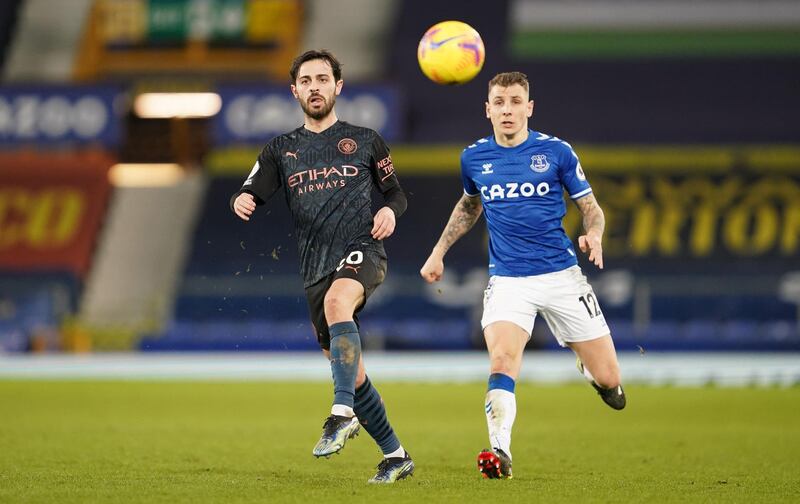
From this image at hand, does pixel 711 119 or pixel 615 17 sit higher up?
pixel 615 17

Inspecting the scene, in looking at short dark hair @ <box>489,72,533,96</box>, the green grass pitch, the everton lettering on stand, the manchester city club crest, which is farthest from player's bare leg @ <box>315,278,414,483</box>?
the everton lettering on stand

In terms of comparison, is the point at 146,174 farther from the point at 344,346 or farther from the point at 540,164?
the point at 344,346

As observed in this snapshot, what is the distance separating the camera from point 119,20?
33.1 metres

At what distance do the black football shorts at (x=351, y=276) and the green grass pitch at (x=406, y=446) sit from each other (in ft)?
2.86

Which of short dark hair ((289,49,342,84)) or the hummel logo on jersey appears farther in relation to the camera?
the hummel logo on jersey

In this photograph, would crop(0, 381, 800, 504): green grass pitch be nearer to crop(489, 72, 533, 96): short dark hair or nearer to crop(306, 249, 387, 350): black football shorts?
crop(306, 249, 387, 350): black football shorts

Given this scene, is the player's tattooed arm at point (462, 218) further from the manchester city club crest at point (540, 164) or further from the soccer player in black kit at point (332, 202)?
the soccer player in black kit at point (332, 202)

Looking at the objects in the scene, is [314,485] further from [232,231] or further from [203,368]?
[232,231]

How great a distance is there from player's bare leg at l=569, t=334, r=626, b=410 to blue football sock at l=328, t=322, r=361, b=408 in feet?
5.30

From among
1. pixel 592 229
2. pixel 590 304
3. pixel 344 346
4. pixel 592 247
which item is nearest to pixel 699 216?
pixel 590 304

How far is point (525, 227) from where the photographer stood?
752 centimetres

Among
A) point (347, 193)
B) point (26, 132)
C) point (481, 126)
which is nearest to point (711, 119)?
point (481, 126)

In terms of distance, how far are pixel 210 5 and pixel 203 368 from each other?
1316 centimetres

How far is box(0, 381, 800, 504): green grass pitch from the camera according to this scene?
6594 mm
